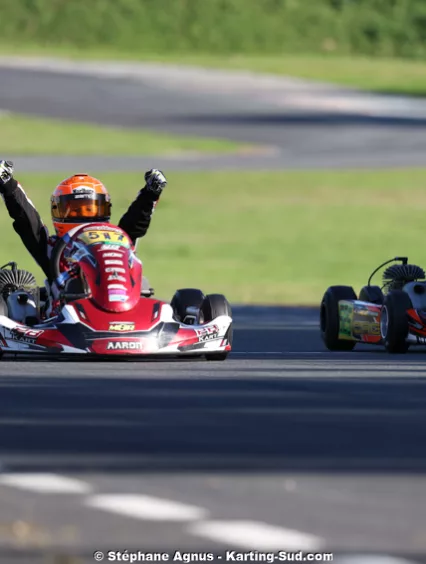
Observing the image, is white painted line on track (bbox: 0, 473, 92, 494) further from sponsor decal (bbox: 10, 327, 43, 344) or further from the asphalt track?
sponsor decal (bbox: 10, 327, 43, 344)

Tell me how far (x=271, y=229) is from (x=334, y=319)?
55.1 ft

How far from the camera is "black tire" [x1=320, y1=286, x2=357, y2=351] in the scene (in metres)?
17.0

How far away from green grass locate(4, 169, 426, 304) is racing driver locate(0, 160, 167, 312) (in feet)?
23.2

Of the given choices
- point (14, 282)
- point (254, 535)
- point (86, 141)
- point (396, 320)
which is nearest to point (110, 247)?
point (14, 282)

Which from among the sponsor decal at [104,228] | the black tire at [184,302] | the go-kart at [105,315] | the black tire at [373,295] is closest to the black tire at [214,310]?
the go-kart at [105,315]

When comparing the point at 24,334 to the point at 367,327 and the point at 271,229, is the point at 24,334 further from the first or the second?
the point at 271,229

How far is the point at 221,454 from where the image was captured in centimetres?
946

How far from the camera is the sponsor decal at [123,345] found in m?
14.8

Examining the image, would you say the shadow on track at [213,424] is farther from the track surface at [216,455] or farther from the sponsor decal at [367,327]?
the sponsor decal at [367,327]

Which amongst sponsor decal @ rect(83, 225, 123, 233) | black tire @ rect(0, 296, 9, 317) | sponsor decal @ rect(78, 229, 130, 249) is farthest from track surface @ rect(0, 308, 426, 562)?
sponsor decal @ rect(83, 225, 123, 233)

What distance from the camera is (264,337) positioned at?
60.5ft

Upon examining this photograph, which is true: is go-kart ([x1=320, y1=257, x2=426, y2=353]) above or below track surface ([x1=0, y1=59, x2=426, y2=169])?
below

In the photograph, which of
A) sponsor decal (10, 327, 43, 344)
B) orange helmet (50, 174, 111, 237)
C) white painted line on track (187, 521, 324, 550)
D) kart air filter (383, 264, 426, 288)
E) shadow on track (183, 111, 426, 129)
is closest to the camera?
white painted line on track (187, 521, 324, 550)

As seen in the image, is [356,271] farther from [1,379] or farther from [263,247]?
[1,379]
